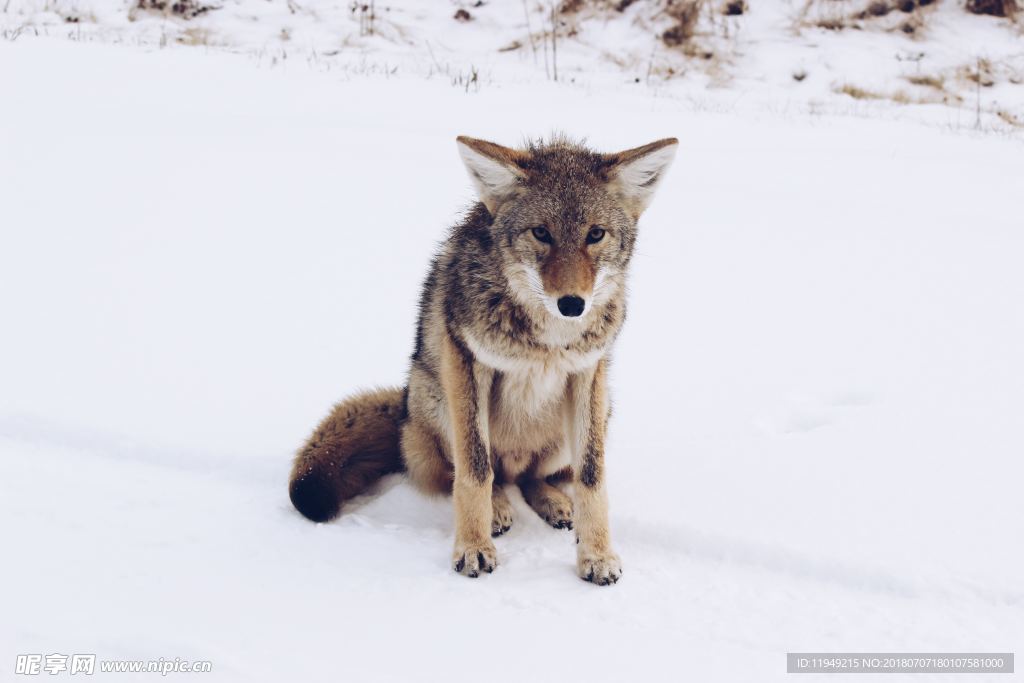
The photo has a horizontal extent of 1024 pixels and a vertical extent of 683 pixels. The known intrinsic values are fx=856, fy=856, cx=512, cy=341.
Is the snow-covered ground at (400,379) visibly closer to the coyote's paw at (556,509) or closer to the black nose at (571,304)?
the coyote's paw at (556,509)

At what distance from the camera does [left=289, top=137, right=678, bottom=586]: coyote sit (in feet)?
10.4

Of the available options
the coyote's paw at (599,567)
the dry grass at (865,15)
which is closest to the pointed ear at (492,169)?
the coyote's paw at (599,567)

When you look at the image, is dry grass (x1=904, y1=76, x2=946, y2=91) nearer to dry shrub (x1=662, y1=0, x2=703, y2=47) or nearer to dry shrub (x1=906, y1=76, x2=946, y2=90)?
dry shrub (x1=906, y1=76, x2=946, y2=90)

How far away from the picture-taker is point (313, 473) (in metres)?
3.52

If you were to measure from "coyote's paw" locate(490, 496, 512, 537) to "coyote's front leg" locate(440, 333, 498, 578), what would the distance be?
0.77 ft

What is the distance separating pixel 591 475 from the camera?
3404 millimetres

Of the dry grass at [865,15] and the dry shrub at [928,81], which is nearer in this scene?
the dry shrub at [928,81]

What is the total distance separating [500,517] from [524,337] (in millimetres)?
856

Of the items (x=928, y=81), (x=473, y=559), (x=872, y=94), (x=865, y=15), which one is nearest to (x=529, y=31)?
(x=872, y=94)

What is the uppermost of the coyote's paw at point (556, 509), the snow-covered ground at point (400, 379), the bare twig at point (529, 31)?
the bare twig at point (529, 31)

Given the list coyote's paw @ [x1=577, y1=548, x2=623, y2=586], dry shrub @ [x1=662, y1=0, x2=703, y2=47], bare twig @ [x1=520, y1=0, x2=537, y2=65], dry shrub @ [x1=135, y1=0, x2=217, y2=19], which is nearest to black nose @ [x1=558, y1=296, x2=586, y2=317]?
coyote's paw @ [x1=577, y1=548, x2=623, y2=586]

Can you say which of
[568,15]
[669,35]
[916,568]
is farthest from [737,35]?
[916,568]

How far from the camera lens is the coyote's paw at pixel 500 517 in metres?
3.62

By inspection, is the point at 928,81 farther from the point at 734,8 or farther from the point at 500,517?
the point at 500,517
